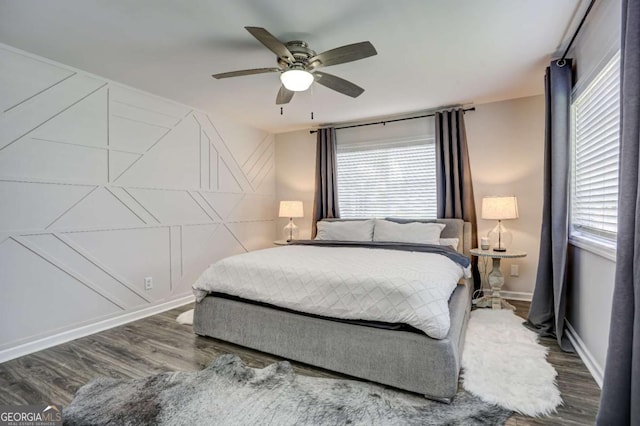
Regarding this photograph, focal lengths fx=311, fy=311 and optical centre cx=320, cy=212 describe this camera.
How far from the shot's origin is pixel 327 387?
2018 mm

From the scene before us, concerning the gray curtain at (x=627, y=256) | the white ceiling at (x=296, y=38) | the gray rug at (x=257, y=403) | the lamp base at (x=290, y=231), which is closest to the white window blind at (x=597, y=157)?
the white ceiling at (x=296, y=38)

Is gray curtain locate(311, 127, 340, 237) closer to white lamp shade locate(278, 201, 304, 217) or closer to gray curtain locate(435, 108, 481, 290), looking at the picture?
white lamp shade locate(278, 201, 304, 217)

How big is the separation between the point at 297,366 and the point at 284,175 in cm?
360

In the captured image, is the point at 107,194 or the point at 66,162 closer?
the point at 66,162

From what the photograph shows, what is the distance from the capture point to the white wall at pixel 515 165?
374 centimetres

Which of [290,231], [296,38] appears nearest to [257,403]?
[296,38]

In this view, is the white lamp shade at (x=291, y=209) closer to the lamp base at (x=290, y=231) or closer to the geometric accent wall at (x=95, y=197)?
the lamp base at (x=290, y=231)

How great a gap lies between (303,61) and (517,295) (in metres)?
3.65

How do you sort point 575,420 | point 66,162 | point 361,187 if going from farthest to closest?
point 361,187 → point 66,162 → point 575,420

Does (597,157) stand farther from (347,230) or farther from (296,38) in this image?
(347,230)

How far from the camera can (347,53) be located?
2146 mm

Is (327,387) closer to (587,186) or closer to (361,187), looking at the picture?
(587,186)

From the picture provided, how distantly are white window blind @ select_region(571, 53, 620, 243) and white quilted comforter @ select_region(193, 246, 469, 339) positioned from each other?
1.02 metres

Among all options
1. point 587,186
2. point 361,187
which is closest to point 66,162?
point 361,187
